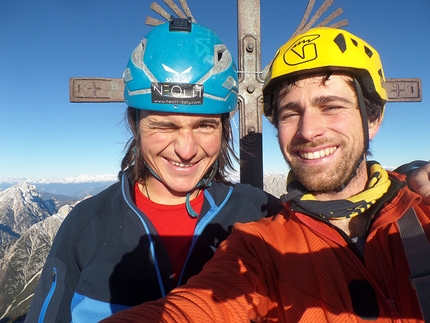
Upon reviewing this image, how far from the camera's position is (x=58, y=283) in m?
2.14

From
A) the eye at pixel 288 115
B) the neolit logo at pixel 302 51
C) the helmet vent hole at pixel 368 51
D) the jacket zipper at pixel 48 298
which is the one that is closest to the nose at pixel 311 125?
the eye at pixel 288 115

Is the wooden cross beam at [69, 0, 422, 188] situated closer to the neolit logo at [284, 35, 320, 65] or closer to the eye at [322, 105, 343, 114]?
the neolit logo at [284, 35, 320, 65]

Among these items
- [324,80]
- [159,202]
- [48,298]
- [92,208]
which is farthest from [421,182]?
[48,298]

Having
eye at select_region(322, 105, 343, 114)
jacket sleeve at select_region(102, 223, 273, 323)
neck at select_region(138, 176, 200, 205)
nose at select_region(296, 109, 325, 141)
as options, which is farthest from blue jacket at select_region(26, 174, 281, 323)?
eye at select_region(322, 105, 343, 114)

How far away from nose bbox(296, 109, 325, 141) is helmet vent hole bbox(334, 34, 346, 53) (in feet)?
2.12

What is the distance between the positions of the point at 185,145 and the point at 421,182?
203 centimetres

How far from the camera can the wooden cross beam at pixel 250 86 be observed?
3.54 metres

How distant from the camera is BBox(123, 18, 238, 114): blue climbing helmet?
2502 mm

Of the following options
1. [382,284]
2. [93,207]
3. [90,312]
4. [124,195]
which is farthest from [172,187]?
[382,284]

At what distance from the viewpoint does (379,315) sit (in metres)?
1.56

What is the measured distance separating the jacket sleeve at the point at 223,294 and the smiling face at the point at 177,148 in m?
0.87

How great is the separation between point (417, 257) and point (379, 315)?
43 centimetres

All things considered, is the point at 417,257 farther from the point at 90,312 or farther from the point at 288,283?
the point at 90,312

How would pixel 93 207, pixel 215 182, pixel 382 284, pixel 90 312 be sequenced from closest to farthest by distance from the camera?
pixel 382 284 < pixel 90 312 < pixel 93 207 < pixel 215 182
